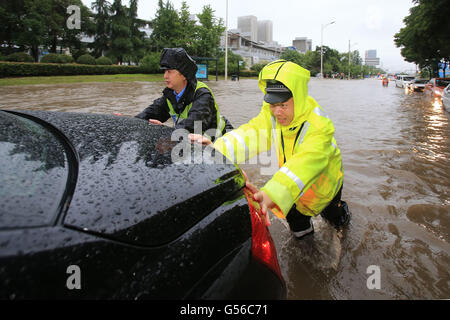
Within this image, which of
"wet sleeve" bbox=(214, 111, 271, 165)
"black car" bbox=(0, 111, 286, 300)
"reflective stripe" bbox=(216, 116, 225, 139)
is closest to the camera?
"black car" bbox=(0, 111, 286, 300)

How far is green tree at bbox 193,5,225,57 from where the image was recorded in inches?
1399

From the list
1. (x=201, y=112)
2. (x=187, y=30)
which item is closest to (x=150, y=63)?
(x=187, y=30)

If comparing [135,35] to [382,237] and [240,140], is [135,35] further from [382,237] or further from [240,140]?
[382,237]

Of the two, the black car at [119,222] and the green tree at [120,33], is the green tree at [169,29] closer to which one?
the green tree at [120,33]

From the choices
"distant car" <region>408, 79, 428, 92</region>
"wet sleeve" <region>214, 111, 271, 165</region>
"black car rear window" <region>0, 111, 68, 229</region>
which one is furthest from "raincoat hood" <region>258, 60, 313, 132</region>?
"distant car" <region>408, 79, 428, 92</region>

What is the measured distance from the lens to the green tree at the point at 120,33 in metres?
40.8

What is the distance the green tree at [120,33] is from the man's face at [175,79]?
1679 inches

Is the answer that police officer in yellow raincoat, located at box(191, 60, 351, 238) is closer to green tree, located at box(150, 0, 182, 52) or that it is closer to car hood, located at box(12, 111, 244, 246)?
car hood, located at box(12, 111, 244, 246)

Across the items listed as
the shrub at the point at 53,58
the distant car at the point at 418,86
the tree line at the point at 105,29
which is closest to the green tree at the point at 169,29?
the tree line at the point at 105,29

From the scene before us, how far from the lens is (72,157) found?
41.0 inches

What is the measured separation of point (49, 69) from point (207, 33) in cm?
1857

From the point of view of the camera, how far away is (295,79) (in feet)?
6.26

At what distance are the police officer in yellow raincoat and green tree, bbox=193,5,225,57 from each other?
118 feet
